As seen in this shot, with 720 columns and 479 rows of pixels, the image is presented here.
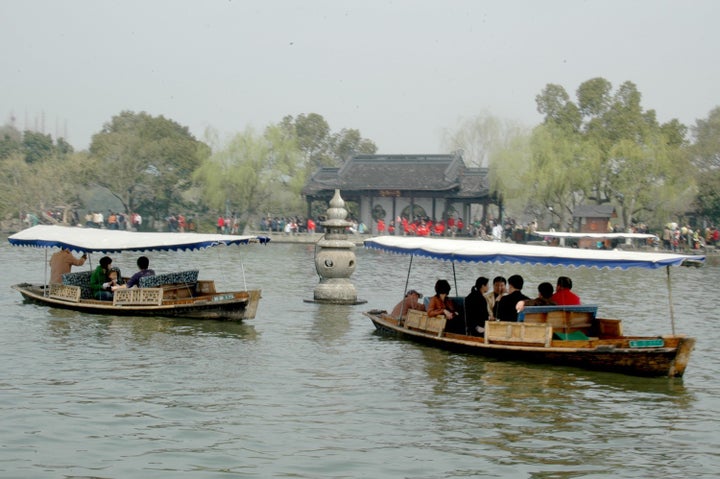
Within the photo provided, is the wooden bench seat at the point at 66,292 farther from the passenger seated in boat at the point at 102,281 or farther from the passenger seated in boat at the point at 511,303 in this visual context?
the passenger seated in boat at the point at 511,303

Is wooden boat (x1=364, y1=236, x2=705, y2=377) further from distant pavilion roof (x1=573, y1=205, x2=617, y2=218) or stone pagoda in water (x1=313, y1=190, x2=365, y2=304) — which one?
distant pavilion roof (x1=573, y1=205, x2=617, y2=218)

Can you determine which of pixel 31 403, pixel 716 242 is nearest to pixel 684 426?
pixel 31 403

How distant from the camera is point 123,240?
1928 centimetres

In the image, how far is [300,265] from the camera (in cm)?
3506

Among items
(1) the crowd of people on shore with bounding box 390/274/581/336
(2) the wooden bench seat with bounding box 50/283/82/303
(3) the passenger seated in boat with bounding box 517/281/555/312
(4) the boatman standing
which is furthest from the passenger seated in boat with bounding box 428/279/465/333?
(4) the boatman standing

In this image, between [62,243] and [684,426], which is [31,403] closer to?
[684,426]

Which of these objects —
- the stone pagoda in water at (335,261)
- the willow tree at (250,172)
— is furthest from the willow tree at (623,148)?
the stone pagoda in water at (335,261)

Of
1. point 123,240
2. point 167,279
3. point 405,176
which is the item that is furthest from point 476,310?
point 405,176

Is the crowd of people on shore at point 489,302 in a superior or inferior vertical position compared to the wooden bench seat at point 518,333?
superior

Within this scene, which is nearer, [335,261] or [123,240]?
[123,240]

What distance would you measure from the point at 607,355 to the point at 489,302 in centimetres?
245

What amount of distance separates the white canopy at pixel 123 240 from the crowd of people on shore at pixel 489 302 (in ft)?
15.4

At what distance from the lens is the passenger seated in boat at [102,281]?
1880 cm

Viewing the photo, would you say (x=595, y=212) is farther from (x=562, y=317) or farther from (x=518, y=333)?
(x=518, y=333)
